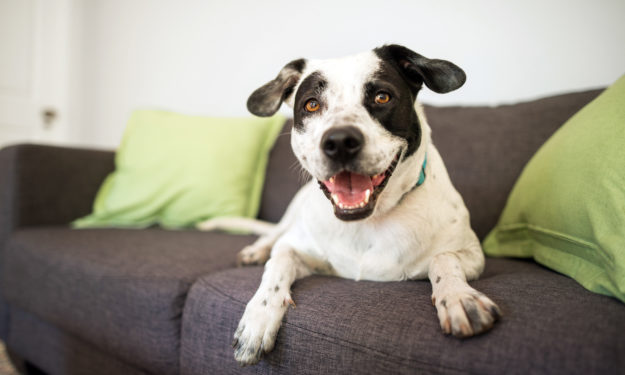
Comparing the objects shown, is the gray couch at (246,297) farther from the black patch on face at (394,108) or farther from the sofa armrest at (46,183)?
the black patch on face at (394,108)

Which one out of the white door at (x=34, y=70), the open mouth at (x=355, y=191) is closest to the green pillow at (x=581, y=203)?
the open mouth at (x=355, y=191)

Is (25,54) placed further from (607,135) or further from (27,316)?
(607,135)

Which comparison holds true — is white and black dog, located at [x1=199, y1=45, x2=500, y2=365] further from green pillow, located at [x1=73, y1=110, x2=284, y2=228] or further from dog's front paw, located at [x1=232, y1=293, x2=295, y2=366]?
green pillow, located at [x1=73, y1=110, x2=284, y2=228]

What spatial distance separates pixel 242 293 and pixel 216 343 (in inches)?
6.1

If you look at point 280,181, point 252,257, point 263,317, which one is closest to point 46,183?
point 280,181

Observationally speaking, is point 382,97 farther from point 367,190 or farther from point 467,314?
point 467,314

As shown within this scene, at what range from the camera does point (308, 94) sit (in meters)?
1.22

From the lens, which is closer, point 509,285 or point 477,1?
point 509,285

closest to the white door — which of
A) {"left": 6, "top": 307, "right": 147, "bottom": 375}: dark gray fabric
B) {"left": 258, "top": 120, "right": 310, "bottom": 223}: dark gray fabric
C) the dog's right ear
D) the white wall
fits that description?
the white wall

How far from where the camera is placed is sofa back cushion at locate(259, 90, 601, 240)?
172 cm

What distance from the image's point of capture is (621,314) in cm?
82

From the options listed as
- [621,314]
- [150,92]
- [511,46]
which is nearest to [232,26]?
[150,92]

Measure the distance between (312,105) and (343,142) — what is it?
28cm

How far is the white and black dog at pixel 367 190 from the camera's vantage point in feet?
3.29
